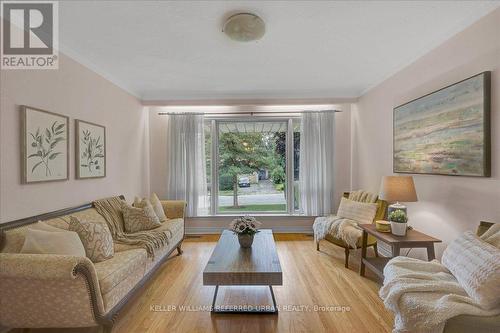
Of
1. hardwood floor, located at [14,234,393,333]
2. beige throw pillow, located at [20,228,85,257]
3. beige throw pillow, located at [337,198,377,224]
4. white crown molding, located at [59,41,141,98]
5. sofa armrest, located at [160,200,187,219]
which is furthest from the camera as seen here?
sofa armrest, located at [160,200,187,219]

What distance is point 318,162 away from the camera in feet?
15.4

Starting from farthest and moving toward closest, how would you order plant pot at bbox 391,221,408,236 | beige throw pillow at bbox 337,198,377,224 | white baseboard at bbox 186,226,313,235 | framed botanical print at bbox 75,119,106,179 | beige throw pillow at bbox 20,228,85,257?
white baseboard at bbox 186,226,313,235 < beige throw pillow at bbox 337,198,377,224 < framed botanical print at bbox 75,119,106,179 < plant pot at bbox 391,221,408,236 < beige throw pillow at bbox 20,228,85,257

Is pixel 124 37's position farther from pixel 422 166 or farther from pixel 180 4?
pixel 422 166

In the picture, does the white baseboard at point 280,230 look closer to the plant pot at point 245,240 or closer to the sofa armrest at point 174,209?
the sofa armrest at point 174,209

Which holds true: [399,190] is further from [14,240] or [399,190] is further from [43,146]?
[43,146]

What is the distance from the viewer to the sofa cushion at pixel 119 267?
6.25 ft

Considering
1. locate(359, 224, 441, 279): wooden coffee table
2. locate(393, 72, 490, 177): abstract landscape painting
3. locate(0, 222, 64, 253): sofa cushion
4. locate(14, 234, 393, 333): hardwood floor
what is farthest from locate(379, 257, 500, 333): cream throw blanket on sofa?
locate(0, 222, 64, 253): sofa cushion

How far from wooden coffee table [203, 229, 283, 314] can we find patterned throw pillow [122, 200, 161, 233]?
113 cm

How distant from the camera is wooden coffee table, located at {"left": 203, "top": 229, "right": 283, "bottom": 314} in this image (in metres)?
2.06

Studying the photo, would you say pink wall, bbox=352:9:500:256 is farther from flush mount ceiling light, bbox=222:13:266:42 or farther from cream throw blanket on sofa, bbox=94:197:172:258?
cream throw blanket on sofa, bbox=94:197:172:258

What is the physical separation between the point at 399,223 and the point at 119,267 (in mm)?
2744

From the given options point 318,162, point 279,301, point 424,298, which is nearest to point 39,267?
point 279,301

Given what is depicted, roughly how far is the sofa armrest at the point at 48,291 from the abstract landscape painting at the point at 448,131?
10.5 ft

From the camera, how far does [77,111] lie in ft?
9.41
